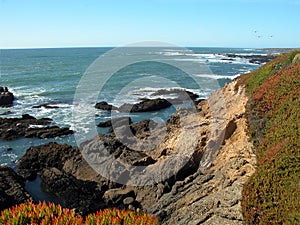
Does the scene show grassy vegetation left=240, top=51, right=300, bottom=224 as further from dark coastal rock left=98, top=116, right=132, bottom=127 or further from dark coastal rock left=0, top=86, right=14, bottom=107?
dark coastal rock left=0, top=86, right=14, bottom=107

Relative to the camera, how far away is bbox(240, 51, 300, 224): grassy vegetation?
26.1ft

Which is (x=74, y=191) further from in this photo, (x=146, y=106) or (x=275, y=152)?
(x=146, y=106)

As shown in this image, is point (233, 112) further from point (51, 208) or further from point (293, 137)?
point (51, 208)

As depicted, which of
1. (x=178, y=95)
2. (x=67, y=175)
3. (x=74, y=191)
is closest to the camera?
(x=74, y=191)

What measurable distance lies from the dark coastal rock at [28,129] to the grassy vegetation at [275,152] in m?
18.5

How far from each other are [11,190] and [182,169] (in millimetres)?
8573

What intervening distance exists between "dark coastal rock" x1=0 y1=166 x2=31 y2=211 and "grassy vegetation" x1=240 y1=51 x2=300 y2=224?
11081mm

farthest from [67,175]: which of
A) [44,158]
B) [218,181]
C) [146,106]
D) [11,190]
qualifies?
[146,106]

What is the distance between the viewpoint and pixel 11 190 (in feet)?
53.4

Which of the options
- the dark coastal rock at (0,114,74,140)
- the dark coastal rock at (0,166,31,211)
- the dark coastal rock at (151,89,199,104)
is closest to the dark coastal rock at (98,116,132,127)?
the dark coastal rock at (0,114,74,140)

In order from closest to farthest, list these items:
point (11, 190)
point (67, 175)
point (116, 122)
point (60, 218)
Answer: point (60, 218) < point (11, 190) < point (67, 175) < point (116, 122)

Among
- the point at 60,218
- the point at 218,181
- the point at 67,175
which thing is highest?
the point at 60,218

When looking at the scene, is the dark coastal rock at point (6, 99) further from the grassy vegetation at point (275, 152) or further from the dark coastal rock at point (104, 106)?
the grassy vegetation at point (275, 152)

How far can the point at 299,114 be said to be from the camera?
1062 centimetres
